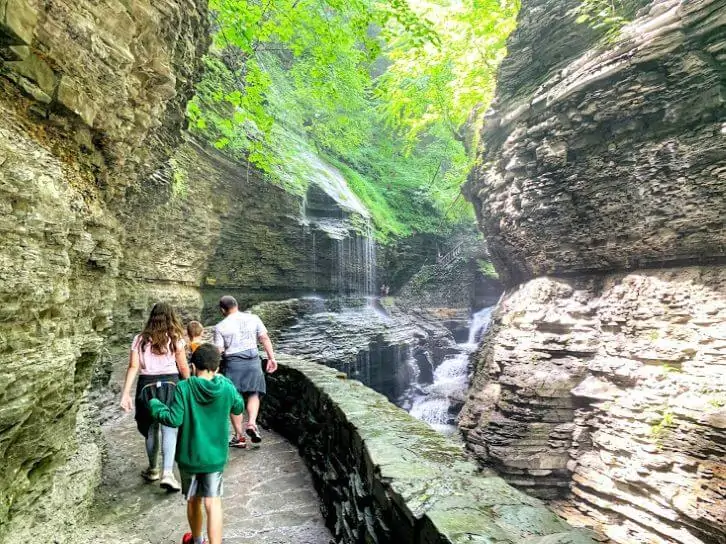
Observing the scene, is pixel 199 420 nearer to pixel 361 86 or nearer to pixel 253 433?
pixel 253 433

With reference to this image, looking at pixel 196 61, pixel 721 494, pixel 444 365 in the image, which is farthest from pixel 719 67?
pixel 444 365

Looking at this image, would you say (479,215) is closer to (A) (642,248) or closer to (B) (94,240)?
(A) (642,248)

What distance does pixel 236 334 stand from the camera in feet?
15.5

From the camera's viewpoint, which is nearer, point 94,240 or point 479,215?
point 94,240

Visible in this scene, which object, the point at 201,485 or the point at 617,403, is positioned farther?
the point at 617,403

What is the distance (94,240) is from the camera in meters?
3.17

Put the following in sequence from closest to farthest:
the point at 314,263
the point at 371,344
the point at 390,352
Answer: the point at 371,344
the point at 314,263
the point at 390,352

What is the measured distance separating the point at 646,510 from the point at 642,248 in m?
5.51

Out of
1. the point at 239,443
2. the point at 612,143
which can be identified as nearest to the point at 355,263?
the point at 612,143

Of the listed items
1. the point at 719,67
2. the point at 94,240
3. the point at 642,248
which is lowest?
the point at 94,240

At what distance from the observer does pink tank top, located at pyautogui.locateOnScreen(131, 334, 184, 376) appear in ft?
12.2

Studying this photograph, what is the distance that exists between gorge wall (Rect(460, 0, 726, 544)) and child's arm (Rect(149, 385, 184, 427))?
8.33 meters

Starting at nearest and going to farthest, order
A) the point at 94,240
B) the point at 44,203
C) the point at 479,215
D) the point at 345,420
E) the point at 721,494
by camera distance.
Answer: the point at 44,203 → the point at 94,240 → the point at 345,420 → the point at 721,494 → the point at 479,215

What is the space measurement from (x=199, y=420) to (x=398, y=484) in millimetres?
1358
